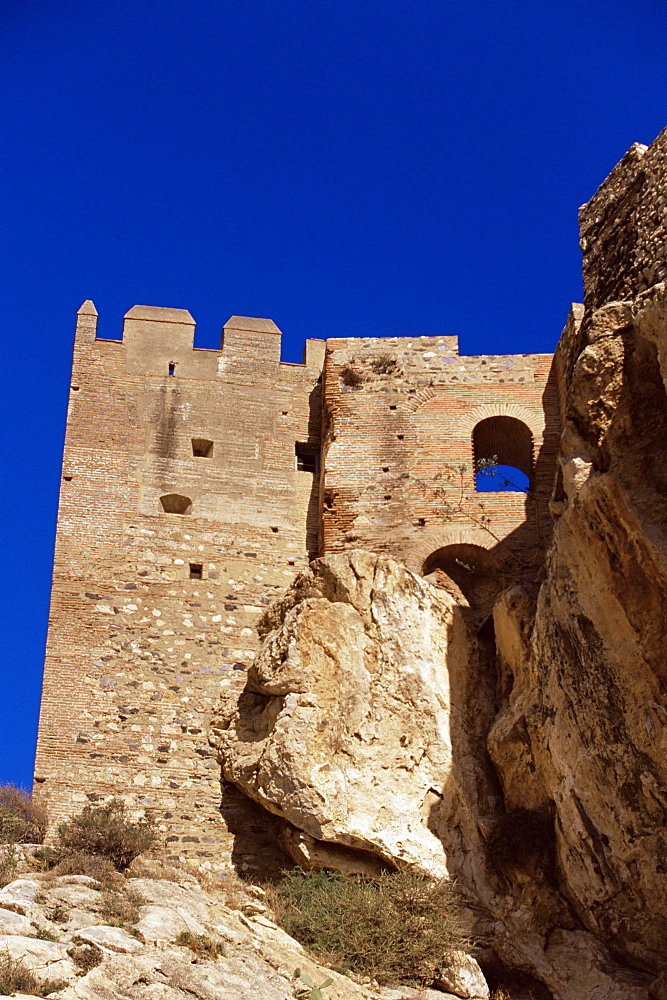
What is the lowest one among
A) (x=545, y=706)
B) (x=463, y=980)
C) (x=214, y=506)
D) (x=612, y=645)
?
(x=463, y=980)

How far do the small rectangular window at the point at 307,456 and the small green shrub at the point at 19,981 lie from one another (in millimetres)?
11466

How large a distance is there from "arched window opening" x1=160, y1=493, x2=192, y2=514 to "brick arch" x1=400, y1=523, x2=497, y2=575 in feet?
11.6

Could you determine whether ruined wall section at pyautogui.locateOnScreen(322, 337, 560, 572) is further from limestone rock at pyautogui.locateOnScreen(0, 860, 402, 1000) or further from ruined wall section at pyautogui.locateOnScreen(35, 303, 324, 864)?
limestone rock at pyautogui.locateOnScreen(0, 860, 402, 1000)

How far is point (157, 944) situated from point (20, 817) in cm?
419

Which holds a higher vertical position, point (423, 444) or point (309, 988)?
point (423, 444)

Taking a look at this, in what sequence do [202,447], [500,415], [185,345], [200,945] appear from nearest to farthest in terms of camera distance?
1. [200,945]
2. [500,415]
3. [202,447]
4. [185,345]

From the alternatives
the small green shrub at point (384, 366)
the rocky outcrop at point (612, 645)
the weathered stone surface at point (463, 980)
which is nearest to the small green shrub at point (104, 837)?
the weathered stone surface at point (463, 980)

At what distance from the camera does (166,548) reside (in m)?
20.4

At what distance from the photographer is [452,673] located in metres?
18.3

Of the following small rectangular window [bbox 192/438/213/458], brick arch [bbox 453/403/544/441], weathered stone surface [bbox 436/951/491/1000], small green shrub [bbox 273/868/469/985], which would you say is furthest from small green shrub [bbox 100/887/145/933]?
brick arch [bbox 453/403/544/441]

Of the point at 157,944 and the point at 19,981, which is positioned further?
the point at 157,944

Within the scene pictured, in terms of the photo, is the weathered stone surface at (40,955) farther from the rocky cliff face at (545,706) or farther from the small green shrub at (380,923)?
the rocky cliff face at (545,706)

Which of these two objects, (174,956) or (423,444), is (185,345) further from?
(174,956)

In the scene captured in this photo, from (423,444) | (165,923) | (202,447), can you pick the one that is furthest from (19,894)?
(423,444)
